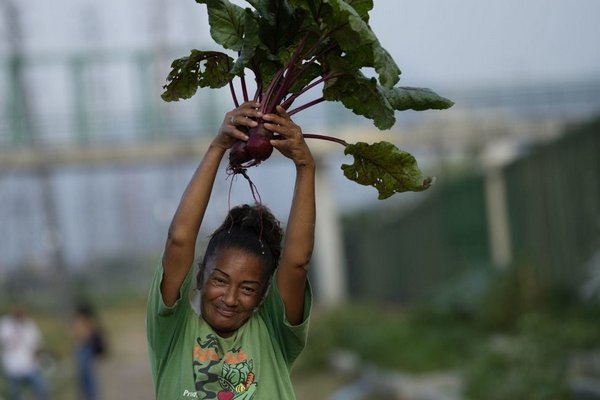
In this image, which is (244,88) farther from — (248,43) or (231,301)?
(231,301)

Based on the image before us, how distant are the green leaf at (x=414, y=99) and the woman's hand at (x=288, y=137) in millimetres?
333

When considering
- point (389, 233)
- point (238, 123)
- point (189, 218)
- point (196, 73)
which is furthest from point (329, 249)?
point (238, 123)

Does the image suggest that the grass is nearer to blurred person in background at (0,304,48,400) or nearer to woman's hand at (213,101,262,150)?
blurred person in background at (0,304,48,400)

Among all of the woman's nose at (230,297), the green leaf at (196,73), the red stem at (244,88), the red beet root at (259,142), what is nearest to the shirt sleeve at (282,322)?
the woman's nose at (230,297)

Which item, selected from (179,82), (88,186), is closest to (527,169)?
(179,82)

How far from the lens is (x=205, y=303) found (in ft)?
12.5

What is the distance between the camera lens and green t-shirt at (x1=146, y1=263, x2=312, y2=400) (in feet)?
12.2

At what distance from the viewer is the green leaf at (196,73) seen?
400 centimetres

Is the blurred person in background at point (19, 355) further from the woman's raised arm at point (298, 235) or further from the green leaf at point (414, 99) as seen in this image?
the green leaf at point (414, 99)

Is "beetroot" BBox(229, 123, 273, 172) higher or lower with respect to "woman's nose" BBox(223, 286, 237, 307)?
higher

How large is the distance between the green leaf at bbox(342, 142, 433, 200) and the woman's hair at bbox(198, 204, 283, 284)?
1.10ft

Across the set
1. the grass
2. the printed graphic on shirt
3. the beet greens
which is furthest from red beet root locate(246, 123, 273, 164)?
the grass

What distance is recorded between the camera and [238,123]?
11.8ft

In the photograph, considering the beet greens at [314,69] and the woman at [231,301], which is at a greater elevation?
the beet greens at [314,69]
